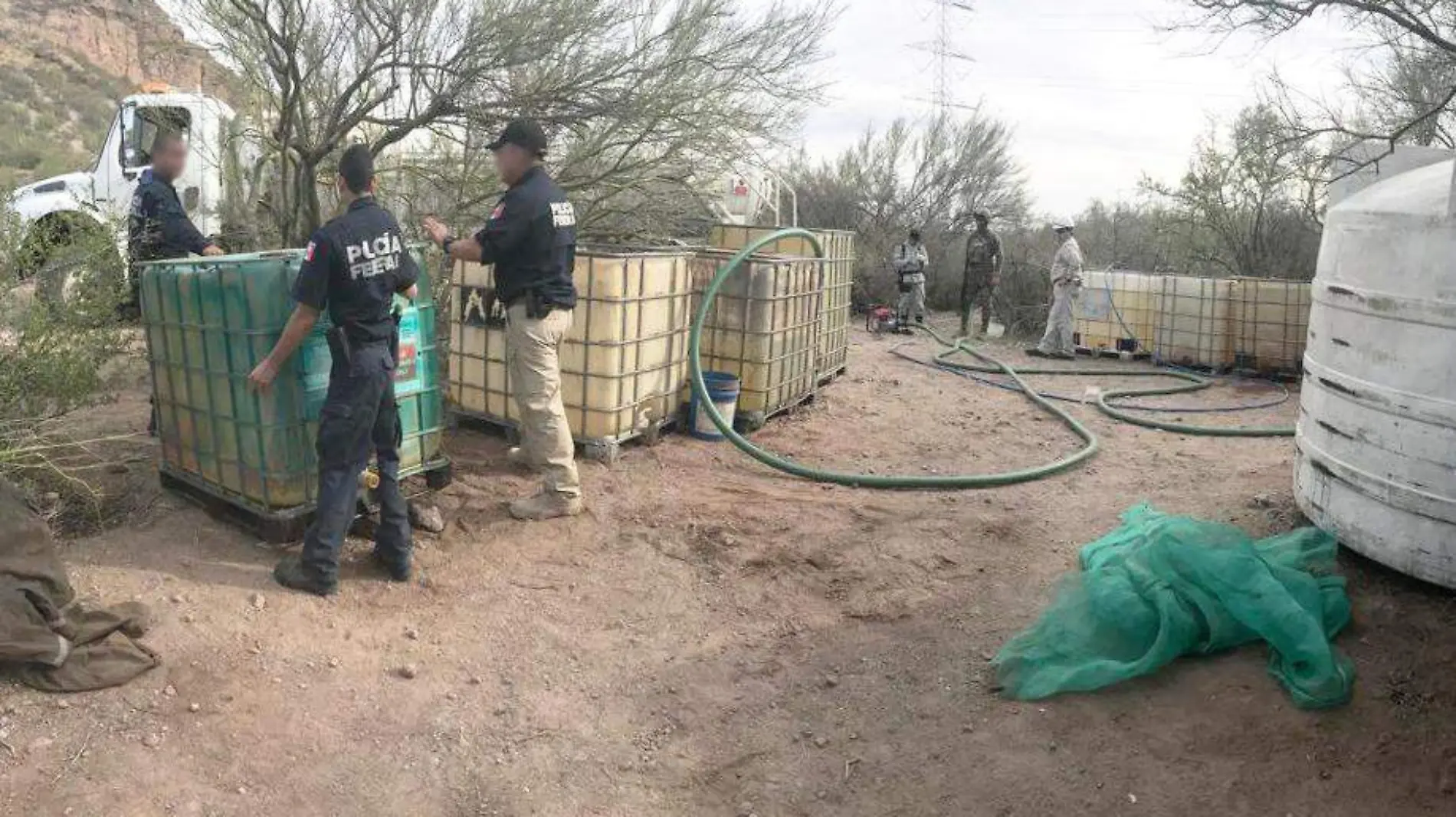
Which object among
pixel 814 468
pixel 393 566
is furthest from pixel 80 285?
pixel 814 468

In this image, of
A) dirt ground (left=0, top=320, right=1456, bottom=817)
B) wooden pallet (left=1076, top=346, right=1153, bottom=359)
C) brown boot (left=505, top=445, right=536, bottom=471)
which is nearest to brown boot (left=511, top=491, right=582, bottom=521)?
dirt ground (left=0, top=320, right=1456, bottom=817)

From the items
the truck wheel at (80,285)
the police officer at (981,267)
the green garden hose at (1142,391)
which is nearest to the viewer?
the truck wheel at (80,285)

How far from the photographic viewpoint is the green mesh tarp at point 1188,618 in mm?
3447

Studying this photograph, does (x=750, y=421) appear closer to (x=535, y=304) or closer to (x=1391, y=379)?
(x=535, y=304)

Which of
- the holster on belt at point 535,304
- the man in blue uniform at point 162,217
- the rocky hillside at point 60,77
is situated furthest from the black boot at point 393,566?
the rocky hillside at point 60,77

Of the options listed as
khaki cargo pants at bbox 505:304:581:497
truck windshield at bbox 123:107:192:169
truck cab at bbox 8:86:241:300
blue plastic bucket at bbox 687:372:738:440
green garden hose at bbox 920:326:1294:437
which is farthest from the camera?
truck windshield at bbox 123:107:192:169

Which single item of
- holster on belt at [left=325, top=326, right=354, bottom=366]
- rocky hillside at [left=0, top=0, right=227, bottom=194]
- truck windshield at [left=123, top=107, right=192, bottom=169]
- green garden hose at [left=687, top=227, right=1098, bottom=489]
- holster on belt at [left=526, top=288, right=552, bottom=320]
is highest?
rocky hillside at [left=0, top=0, right=227, bottom=194]

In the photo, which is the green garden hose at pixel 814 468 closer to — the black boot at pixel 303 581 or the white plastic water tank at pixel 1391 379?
the white plastic water tank at pixel 1391 379

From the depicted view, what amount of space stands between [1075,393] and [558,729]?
8.43m

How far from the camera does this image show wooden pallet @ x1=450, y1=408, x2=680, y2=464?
20.3 feet

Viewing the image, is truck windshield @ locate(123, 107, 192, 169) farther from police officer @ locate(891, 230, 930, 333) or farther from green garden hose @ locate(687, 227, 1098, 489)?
police officer @ locate(891, 230, 930, 333)

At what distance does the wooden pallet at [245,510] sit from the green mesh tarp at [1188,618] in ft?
10.1

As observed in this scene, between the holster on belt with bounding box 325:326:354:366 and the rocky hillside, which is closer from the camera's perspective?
the holster on belt with bounding box 325:326:354:366

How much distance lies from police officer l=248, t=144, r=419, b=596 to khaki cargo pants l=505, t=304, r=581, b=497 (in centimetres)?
94
